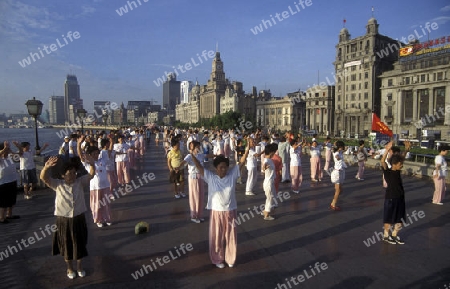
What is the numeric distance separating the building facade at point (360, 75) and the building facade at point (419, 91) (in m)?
3.45

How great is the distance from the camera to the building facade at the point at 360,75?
6438 centimetres

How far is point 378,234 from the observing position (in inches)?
233

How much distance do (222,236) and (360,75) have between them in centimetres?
7093

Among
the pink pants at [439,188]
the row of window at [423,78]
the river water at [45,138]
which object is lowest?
the river water at [45,138]

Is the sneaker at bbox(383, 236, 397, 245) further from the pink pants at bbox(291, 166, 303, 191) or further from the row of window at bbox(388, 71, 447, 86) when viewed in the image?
the row of window at bbox(388, 71, 447, 86)

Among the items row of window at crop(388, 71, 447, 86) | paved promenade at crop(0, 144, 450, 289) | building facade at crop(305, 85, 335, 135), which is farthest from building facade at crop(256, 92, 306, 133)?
paved promenade at crop(0, 144, 450, 289)

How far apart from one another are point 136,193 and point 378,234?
6792 millimetres

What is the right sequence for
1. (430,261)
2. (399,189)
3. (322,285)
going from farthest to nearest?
(399,189), (430,261), (322,285)

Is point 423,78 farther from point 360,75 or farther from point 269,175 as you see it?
point 269,175

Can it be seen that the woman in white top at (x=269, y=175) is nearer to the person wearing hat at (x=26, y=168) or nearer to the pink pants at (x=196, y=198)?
the pink pants at (x=196, y=198)

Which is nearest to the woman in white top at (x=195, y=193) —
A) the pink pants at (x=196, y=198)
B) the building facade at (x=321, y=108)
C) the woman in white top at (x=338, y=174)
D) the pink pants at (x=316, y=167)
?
the pink pants at (x=196, y=198)

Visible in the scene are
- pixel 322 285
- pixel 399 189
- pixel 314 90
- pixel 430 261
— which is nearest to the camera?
pixel 322 285

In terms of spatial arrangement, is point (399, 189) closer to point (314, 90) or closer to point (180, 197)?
point (180, 197)

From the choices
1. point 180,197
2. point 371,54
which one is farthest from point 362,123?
point 180,197
